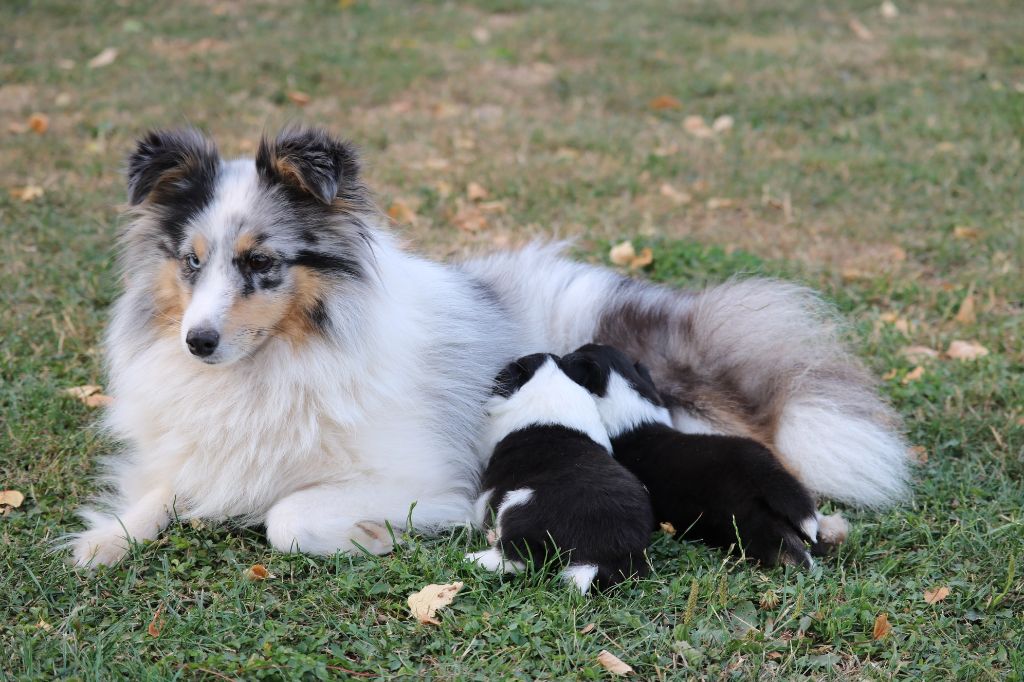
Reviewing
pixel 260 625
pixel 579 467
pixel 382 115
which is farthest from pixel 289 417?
pixel 382 115

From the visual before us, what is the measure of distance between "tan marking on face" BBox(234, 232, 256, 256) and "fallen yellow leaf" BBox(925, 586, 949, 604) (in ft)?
8.22

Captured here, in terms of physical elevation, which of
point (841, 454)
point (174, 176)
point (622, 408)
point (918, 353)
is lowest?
point (918, 353)

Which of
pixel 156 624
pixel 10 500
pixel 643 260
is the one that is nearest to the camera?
pixel 156 624

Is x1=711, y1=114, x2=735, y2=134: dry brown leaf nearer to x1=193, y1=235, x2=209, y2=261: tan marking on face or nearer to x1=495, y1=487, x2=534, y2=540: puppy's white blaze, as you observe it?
x1=495, y1=487, x2=534, y2=540: puppy's white blaze

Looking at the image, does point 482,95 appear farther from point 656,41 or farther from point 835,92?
point 835,92

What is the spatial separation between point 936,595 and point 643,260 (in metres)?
2.96

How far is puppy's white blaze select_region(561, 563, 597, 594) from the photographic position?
9.84ft

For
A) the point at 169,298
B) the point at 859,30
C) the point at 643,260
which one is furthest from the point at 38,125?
the point at 859,30

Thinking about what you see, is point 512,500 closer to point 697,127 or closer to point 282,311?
point 282,311

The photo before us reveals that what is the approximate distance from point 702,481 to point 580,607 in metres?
0.68

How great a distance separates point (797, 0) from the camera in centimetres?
1145

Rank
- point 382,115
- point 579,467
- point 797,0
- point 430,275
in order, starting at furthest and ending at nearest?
point 797,0 < point 382,115 < point 430,275 < point 579,467

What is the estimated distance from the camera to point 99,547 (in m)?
3.26

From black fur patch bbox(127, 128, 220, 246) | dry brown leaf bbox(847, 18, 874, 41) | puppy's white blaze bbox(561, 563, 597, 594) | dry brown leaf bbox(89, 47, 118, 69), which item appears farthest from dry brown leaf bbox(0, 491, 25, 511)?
dry brown leaf bbox(847, 18, 874, 41)
